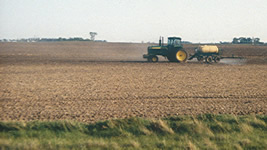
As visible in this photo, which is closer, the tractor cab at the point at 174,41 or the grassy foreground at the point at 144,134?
the grassy foreground at the point at 144,134

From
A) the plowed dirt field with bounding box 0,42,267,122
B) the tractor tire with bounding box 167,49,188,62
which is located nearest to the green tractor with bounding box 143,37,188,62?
the tractor tire with bounding box 167,49,188,62

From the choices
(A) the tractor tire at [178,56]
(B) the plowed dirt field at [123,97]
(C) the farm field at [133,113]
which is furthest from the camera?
(A) the tractor tire at [178,56]

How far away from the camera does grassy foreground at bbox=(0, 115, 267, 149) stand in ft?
21.6

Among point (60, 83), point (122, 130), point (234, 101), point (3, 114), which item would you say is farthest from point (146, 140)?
point (60, 83)

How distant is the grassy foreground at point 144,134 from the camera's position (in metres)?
6.58

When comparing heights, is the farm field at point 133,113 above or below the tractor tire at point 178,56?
below

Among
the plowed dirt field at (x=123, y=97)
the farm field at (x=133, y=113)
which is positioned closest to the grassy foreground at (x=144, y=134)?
the farm field at (x=133, y=113)

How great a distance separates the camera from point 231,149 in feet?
21.1

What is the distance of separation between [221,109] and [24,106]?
23.1ft

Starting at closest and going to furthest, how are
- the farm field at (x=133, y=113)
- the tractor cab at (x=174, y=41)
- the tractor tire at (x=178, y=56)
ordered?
the farm field at (x=133, y=113)
the tractor cab at (x=174, y=41)
the tractor tire at (x=178, y=56)

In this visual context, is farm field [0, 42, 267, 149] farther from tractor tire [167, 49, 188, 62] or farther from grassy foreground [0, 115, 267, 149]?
tractor tire [167, 49, 188, 62]

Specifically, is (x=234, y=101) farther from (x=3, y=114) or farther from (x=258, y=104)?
(x=3, y=114)

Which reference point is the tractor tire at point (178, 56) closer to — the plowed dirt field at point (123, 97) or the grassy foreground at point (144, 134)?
the plowed dirt field at point (123, 97)

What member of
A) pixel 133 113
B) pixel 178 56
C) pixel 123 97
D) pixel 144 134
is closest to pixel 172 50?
pixel 178 56
